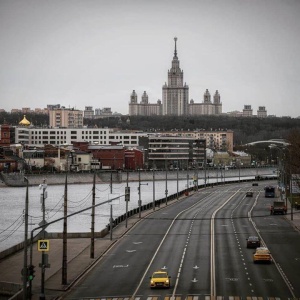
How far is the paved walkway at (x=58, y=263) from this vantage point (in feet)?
138

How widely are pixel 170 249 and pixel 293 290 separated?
52.7 ft

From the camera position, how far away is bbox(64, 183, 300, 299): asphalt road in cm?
3994

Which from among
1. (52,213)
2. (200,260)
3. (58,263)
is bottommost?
(52,213)

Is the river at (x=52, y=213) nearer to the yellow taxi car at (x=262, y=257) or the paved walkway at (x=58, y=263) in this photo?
the paved walkway at (x=58, y=263)

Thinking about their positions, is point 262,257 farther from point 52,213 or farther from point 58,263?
point 52,213

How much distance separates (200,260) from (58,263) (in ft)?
27.2

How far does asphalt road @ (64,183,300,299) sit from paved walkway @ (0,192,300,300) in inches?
28.9

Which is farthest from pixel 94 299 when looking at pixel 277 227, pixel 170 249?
pixel 277 227

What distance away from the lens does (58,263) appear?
166 feet

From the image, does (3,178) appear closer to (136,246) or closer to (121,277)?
(136,246)

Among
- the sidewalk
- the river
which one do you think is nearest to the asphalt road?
the sidewalk

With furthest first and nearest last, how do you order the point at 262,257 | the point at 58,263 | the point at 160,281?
the point at 58,263 → the point at 262,257 → the point at 160,281

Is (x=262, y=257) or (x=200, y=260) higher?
(x=262, y=257)

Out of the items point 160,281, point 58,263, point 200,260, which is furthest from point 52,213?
point 160,281
